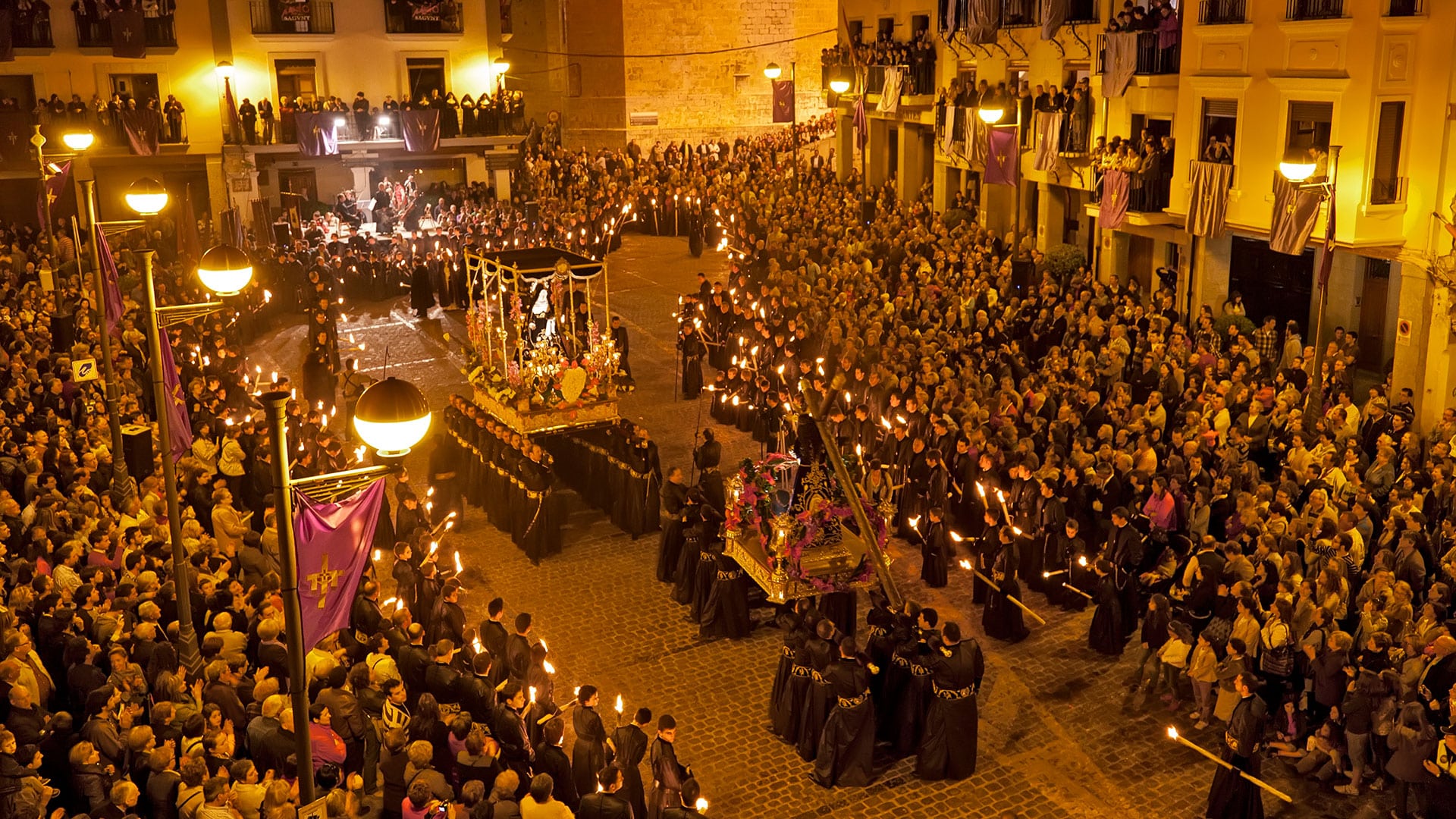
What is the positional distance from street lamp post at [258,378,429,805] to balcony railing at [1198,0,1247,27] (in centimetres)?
1773

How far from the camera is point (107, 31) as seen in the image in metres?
33.8

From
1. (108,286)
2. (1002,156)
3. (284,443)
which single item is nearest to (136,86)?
(1002,156)

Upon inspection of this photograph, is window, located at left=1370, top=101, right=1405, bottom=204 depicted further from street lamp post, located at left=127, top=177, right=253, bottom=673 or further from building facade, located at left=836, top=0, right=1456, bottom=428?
street lamp post, located at left=127, top=177, right=253, bottom=673

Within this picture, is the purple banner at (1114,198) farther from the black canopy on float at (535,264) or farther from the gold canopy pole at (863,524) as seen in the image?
the gold canopy pole at (863,524)

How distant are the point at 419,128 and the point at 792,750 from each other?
27377 millimetres

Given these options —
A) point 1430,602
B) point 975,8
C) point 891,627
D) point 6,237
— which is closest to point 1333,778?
point 1430,602

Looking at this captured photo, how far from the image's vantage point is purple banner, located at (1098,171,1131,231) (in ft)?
75.9

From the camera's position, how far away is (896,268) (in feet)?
89.7

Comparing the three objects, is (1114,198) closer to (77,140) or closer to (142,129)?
(77,140)

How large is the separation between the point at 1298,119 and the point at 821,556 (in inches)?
452

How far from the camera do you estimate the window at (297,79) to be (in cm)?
3641

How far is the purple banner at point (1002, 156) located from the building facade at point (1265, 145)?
1.92 ft

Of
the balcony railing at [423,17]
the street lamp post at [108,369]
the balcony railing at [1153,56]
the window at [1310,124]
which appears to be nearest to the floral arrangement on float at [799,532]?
the street lamp post at [108,369]

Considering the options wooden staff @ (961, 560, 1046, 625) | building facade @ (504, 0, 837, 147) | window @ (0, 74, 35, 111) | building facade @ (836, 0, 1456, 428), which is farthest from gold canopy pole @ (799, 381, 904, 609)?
building facade @ (504, 0, 837, 147)
